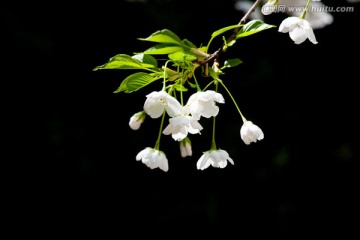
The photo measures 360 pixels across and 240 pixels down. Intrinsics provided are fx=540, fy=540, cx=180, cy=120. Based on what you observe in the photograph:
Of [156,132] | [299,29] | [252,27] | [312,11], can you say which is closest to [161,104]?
[252,27]

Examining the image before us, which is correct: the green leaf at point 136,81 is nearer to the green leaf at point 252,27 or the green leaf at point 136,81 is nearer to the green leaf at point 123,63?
the green leaf at point 123,63

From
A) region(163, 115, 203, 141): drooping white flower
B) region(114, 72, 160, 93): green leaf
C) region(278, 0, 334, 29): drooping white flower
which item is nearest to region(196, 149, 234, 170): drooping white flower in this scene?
region(163, 115, 203, 141): drooping white flower

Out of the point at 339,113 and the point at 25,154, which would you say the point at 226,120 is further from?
the point at 25,154

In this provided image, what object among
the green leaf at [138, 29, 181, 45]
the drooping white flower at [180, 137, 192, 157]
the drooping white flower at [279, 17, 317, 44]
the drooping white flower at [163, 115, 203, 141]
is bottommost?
the drooping white flower at [163, 115, 203, 141]

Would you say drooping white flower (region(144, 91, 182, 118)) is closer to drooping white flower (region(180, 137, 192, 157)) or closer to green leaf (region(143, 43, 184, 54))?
green leaf (region(143, 43, 184, 54))

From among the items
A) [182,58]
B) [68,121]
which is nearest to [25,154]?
[68,121]

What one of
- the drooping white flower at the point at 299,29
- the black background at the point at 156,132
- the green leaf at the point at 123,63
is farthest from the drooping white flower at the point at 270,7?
the black background at the point at 156,132
